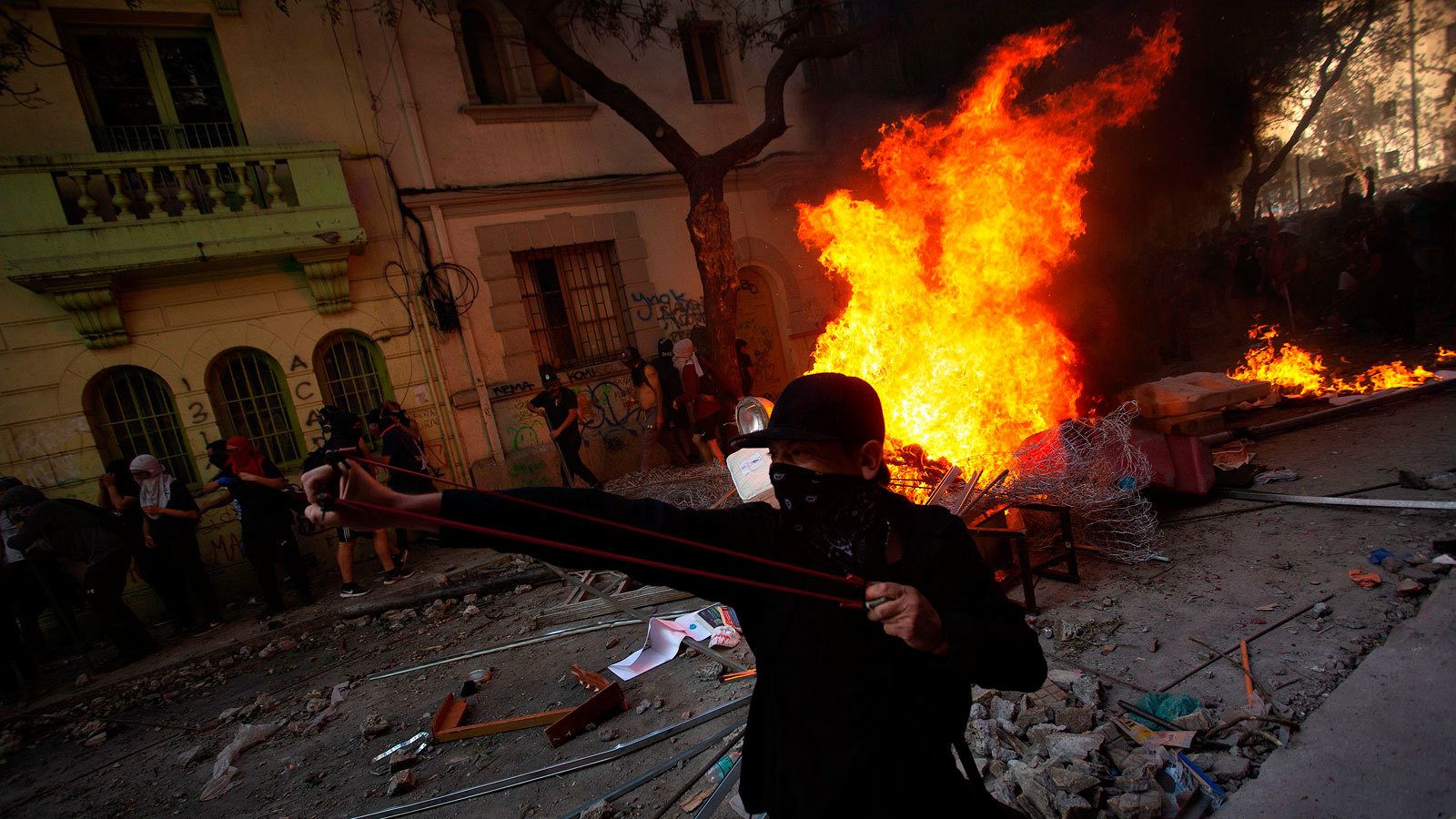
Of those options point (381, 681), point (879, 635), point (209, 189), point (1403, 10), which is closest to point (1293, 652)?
point (879, 635)

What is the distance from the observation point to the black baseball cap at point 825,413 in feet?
5.03

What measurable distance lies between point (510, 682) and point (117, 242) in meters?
8.18

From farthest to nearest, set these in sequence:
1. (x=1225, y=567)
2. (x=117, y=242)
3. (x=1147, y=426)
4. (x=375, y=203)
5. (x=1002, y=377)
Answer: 1. (x=375, y=203)
2. (x=117, y=242)
3. (x=1002, y=377)
4. (x=1147, y=426)
5. (x=1225, y=567)

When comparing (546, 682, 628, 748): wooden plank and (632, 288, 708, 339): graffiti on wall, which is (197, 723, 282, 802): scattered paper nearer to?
(546, 682, 628, 748): wooden plank

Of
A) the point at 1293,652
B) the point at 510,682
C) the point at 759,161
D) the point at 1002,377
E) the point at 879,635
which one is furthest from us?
the point at 759,161

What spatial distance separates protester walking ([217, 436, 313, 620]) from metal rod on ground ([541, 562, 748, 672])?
10.8ft

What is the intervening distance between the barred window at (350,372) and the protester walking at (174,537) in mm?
2315

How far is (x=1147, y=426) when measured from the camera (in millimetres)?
6031

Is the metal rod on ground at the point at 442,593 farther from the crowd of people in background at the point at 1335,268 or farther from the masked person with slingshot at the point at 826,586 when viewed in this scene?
the crowd of people in background at the point at 1335,268

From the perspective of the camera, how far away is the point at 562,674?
4.77 m

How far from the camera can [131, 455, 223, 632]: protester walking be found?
7020 millimetres

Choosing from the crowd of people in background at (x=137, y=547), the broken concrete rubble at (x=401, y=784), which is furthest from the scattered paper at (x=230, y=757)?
the crowd of people in background at (x=137, y=547)

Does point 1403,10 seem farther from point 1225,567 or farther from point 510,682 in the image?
point 510,682

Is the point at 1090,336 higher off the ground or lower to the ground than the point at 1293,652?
higher
